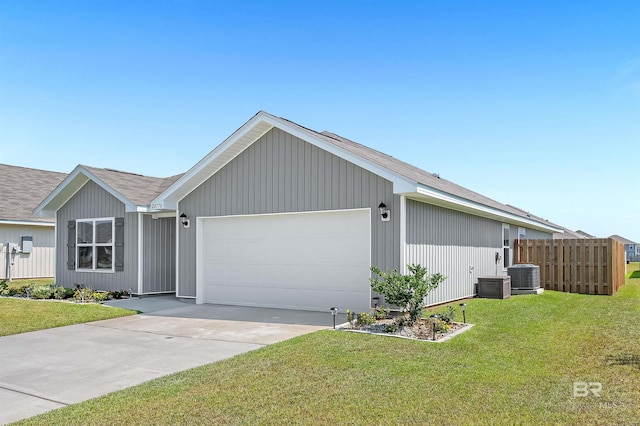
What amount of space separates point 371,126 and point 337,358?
39.6ft

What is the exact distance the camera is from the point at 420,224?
35.2 ft

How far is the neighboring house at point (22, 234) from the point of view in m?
19.6

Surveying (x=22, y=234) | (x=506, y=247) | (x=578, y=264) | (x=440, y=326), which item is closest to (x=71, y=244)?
(x=22, y=234)

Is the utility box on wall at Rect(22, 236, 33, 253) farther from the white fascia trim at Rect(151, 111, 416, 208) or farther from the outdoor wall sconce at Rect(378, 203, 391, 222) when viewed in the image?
the outdoor wall sconce at Rect(378, 203, 391, 222)

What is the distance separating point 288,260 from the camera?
38.0 feet

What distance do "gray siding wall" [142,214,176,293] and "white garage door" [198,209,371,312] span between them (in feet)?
7.72

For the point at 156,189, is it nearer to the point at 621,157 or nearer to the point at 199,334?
the point at 199,334

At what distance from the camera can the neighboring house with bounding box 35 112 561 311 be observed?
1033cm

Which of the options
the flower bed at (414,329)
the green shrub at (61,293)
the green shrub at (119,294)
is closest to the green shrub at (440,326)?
the flower bed at (414,329)

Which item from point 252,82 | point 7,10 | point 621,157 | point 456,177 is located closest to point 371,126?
point 252,82

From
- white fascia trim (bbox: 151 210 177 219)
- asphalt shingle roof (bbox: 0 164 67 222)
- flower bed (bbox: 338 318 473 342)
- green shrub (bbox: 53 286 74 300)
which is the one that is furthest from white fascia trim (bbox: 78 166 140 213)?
flower bed (bbox: 338 318 473 342)

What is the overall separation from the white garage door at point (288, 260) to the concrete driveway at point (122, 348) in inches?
23.5

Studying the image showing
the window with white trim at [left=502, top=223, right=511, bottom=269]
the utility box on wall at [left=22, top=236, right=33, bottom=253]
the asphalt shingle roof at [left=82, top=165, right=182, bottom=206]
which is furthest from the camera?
the utility box on wall at [left=22, top=236, right=33, bottom=253]

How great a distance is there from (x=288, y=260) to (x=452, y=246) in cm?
438
